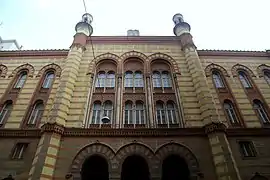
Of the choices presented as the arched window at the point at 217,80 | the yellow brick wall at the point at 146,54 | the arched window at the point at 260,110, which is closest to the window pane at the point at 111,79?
the yellow brick wall at the point at 146,54

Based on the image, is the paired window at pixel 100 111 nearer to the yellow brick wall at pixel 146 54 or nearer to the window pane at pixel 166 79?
the yellow brick wall at pixel 146 54

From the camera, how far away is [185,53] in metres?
14.6

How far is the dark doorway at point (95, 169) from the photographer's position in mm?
10062

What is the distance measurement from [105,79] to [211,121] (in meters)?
6.71

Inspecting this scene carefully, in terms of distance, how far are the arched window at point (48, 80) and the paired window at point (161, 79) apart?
6450mm

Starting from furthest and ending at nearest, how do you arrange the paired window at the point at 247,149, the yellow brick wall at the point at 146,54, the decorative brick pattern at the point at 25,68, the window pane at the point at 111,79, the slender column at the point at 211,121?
the decorative brick pattern at the point at 25,68 < the window pane at the point at 111,79 < the yellow brick wall at the point at 146,54 < the paired window at the point at 247,149 < the slender column at the point at 211,121

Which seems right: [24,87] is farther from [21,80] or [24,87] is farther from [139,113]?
[139,113]

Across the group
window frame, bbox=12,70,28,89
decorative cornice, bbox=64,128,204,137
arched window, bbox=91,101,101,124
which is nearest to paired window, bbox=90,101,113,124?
arched window, bbox=91,101,101,124

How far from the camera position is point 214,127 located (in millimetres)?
10266

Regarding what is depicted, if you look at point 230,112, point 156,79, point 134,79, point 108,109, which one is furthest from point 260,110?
point 108,109

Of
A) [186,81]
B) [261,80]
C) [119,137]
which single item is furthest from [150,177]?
[261,80]

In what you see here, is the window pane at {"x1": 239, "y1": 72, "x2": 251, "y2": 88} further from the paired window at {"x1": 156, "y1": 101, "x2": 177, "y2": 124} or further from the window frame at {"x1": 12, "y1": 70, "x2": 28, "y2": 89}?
the window frame at {"x1": 12, "y1": 70, "x2": 28, "y2": 89}

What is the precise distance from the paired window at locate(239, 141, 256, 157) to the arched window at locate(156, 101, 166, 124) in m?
3.87

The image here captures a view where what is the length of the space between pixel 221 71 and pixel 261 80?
251 cm
